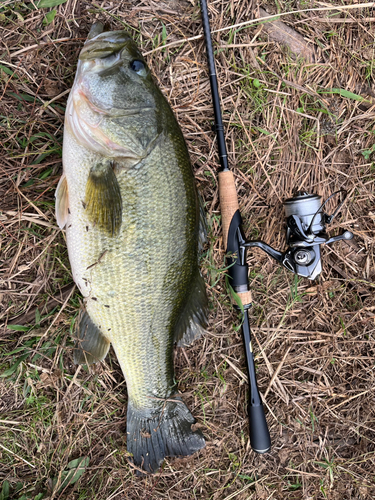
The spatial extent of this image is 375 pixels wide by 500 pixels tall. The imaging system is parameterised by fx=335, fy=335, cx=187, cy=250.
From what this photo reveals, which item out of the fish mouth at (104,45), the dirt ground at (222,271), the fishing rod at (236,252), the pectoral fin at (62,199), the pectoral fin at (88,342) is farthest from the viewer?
the fishing rod at (236,252)

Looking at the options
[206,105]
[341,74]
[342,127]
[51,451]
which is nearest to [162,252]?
[206,105]

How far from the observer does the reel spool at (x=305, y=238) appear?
2.29 m

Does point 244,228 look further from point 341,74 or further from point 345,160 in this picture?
point 341,74

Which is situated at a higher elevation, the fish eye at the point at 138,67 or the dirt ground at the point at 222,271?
the fish eye at the point at 138,67

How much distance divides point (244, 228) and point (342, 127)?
114 cm

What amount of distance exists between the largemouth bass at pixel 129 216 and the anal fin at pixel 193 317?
0.14 ft

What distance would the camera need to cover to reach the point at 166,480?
2.47 m

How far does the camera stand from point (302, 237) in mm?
2293

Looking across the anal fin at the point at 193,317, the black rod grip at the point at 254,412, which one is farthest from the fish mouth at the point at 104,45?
the black rod grip at the point at 254,412

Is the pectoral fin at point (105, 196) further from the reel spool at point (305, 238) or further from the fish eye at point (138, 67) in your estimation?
the reel spool at point (305, 238)

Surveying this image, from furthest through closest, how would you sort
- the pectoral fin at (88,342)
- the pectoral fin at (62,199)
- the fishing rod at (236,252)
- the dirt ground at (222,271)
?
the fishing rod at (236,252)
the dirt ground at (222,271)
the pectoral fin at (88,342)
the pectoral fin at (62,199)

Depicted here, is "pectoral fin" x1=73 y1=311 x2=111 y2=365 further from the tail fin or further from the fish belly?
the tail fin

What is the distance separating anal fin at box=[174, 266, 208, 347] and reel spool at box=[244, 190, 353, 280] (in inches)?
18.4

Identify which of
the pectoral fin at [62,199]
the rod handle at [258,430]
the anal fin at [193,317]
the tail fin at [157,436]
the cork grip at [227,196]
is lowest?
the rod handle at [258,430]
